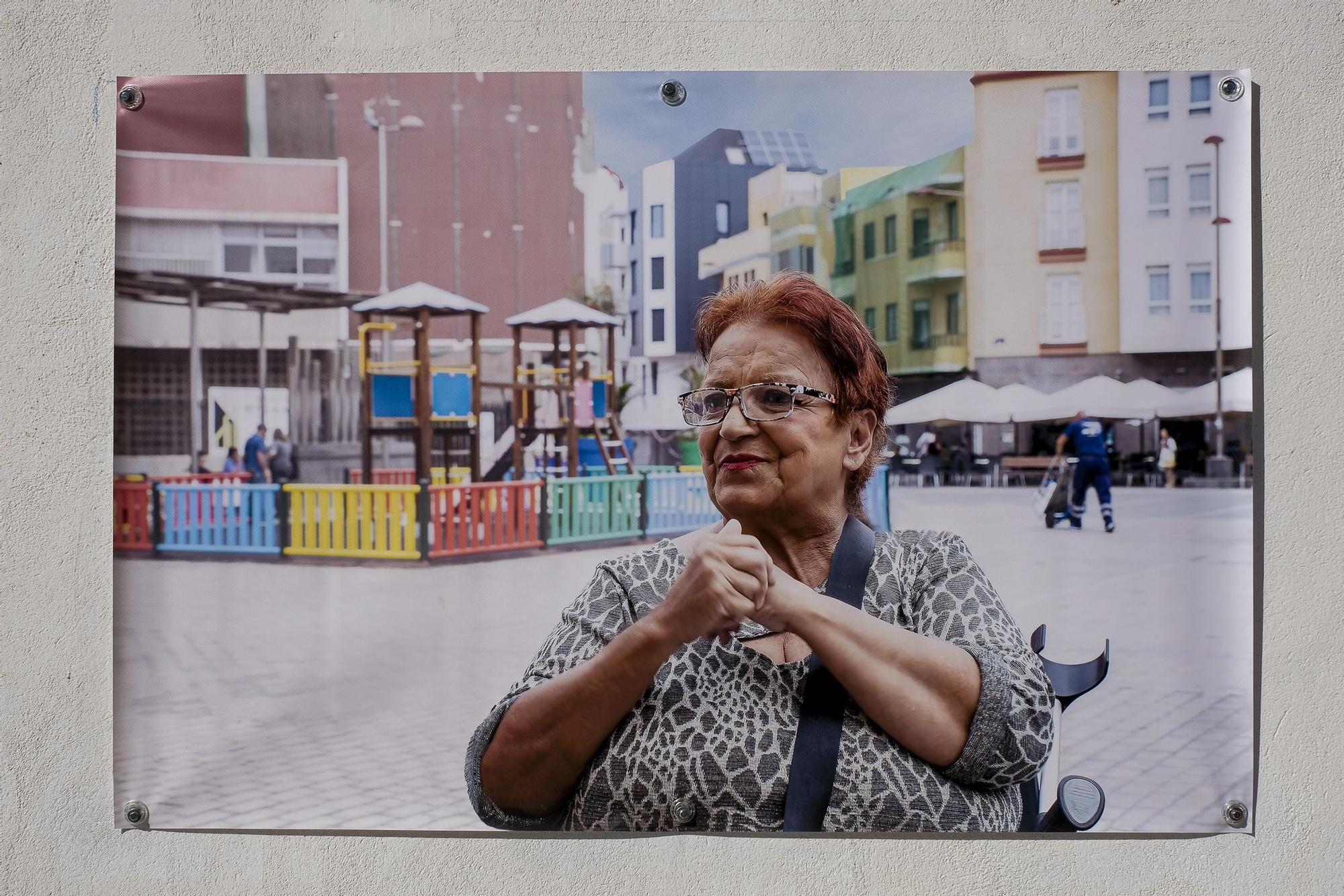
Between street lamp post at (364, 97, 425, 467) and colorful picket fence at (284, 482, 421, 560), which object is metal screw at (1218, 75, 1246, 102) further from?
colorful picket fence at (284, 482, 421, 560)

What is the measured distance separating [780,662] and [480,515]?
3.64 feet

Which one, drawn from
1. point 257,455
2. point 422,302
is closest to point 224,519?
point 257,455

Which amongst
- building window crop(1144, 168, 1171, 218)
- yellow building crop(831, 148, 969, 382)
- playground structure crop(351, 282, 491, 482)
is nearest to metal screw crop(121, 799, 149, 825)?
playground structure crop(351, 282, 491, 482)

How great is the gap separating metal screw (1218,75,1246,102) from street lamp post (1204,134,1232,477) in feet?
0.30

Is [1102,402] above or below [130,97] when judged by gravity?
below

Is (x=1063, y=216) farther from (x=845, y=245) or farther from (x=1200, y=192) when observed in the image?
(x=845, y=245)

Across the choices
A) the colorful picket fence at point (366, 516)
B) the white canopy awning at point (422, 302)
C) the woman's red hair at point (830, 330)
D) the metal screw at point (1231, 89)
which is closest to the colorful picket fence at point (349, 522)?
the colorful picket fence at point (366, 516)

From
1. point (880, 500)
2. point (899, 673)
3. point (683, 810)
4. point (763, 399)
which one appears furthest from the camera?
point (880, 500)

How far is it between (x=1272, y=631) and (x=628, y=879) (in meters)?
1.64

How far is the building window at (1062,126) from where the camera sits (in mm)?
2627

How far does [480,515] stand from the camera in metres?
2.82

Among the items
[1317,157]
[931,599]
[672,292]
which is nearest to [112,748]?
[672,292]

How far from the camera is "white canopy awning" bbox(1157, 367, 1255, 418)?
2.62 m

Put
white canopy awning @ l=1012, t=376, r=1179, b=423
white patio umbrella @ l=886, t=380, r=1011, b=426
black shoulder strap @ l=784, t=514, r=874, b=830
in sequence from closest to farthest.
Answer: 1. black shoulder strap @ l=784, t=514, r=874, b=830
2. white patio umbrella @ l=886, t=380, r=1011, b=426
3. white canopy awning @ l=1012, t=376, r=1179, b=423
